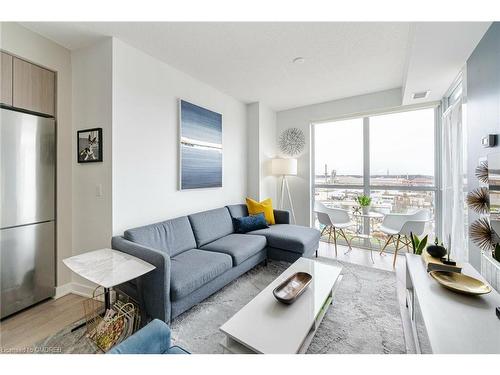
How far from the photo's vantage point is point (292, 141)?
4.41m

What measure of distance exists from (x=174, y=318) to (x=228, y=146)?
2.61m

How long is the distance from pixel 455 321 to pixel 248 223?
7.83ft

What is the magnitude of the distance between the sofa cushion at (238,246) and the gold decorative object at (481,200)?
204 centimetres

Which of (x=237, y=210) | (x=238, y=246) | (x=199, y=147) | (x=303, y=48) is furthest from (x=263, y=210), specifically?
(x=303, y=48)

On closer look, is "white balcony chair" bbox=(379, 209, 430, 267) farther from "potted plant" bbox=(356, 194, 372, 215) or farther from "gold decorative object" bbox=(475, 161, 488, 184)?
"gold decorative object" bbox=(475, 161, 488, 184)

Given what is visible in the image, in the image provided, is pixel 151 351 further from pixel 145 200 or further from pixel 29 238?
pixel 29 238

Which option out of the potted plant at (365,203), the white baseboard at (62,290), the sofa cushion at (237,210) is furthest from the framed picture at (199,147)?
the potted plant at (365,203)

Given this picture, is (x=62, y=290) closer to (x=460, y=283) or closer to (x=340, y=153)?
(x=460, y=283)

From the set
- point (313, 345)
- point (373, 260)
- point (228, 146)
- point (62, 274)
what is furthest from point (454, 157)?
point (62, 274)

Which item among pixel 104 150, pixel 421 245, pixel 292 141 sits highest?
pixel 292 141

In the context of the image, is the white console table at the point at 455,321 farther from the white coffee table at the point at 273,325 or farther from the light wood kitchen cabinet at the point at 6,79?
the light wood kitchen cabinet at the point at 6,79

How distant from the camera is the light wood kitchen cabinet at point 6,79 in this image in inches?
74.5

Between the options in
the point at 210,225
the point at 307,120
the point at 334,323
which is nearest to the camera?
the point at 334,323

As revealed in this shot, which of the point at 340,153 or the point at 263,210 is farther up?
the point at 340,153
